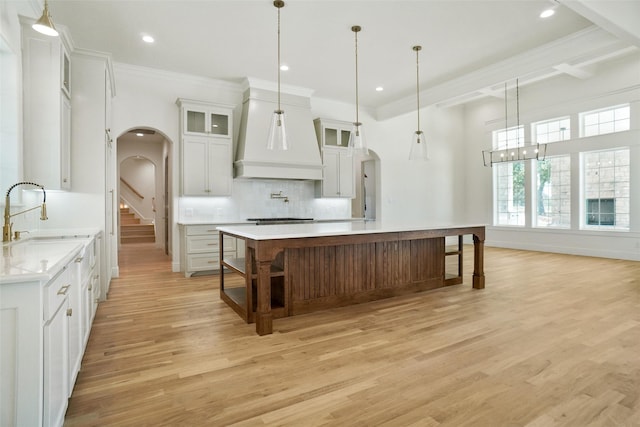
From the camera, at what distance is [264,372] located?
2217 millimetres

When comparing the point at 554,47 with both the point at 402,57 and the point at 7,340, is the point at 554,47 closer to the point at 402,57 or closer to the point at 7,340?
the point at 402,57

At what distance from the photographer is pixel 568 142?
23.2 ft

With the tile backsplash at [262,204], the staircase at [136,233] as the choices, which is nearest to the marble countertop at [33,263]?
the tile backsplash at [262,204]

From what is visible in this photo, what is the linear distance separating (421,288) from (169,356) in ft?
9.40

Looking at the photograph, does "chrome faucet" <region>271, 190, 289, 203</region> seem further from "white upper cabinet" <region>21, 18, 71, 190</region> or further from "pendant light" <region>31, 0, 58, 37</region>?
"pendant light" <region>31, 0, 58, 37</region>

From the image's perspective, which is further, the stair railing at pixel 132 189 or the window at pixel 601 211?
the stair railing at pixel 132 189

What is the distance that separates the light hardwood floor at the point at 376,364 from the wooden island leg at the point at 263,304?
0.35ft

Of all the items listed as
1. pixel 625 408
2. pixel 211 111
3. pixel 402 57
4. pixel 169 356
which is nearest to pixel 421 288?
pixel 625 408

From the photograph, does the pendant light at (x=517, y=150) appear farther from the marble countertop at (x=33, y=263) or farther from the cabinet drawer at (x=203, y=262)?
the marble countertop at (x=33, y=263)

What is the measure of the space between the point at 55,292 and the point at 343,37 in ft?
13.7

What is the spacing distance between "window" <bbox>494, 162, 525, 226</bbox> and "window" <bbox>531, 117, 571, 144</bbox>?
2.25 feet

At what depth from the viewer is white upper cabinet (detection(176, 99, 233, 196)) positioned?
17.8ft

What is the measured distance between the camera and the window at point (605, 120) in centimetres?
636

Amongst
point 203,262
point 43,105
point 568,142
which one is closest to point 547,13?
point 568,142
